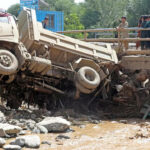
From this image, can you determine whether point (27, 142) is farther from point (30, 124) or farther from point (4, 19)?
point (4, 19)

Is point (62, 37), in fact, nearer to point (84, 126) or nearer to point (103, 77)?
point (103, 77)

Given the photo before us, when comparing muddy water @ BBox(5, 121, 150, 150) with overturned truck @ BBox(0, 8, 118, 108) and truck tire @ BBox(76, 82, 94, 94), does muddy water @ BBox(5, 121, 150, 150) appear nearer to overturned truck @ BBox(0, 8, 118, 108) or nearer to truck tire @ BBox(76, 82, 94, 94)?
truck tire @ BBox(76, 82, 94, 94)

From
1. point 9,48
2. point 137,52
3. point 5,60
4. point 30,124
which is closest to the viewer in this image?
point 30,124

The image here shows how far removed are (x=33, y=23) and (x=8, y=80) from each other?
1.65 meters

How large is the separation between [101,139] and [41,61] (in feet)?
9.87

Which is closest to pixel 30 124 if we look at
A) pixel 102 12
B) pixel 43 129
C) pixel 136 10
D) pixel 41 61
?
pixel 43 129

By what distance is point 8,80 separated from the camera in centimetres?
945

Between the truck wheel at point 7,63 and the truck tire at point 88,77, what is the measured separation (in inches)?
74.8

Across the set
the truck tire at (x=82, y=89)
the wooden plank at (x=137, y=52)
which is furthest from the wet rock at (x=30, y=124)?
the wooden plank at (x=137, y=52)

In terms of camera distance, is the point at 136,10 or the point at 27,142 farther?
the point at 136,10

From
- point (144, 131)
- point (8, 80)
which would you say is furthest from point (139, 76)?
point (8, 80)

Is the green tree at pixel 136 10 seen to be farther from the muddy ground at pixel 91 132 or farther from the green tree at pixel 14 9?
the muddy ground at pixel 91 132

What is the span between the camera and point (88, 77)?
10352mm

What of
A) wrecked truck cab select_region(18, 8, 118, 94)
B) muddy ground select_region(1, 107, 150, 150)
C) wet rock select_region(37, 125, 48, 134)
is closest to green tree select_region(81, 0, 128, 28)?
wrecked truck cab select_region(18, 8, 118, 94)
